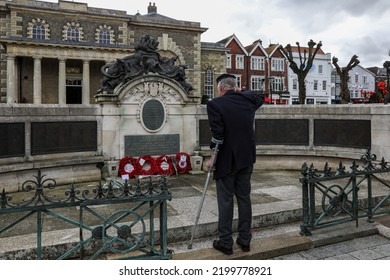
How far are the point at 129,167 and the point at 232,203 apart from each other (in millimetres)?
5229

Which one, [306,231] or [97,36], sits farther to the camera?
[97,36]

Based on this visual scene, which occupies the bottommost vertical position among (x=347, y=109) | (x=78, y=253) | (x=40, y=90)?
(x=78, y=253)

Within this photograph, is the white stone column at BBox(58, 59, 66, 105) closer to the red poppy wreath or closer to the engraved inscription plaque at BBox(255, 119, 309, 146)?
the red poppy wreath

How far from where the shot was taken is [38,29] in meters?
31.8

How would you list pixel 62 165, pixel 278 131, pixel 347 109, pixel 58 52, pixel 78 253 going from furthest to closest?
pixel 58 52 → pixel 278 131 → pixel 347 109 → pixel 62 165 → pixel 78 253

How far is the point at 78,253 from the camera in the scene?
412 cm

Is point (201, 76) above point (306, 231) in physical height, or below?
above

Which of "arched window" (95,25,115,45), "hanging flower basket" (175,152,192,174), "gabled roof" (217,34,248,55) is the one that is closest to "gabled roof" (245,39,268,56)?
"gabled roof" (217,34,248,55)

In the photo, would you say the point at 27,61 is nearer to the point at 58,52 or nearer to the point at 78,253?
the point at 58,52

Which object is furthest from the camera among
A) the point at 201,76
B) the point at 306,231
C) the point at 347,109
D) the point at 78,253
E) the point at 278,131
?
the point at 201,76

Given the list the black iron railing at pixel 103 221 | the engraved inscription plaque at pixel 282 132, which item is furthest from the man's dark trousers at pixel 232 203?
the engraved inscription plaque at pixel 282 132

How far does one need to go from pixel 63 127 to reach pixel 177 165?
3371 mm

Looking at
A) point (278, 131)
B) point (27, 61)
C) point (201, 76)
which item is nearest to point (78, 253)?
point (278, 131)

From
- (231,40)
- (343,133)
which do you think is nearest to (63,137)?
(343,133)
